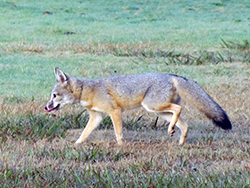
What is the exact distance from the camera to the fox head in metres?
5.32

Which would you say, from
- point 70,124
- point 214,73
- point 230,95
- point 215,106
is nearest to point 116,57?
point 214,73

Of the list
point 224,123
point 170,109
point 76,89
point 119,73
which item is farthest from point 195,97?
point 119,73

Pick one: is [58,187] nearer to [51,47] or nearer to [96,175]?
[96,175]

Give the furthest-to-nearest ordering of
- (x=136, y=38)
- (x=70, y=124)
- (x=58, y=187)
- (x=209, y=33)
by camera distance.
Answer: (x=209, y=33), (x=136, y=38), (x=70, y=124), (x=58, y=187)

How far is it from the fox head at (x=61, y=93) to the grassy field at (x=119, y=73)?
314 mm

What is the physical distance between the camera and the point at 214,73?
357 inches

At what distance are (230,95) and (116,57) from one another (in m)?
3.48

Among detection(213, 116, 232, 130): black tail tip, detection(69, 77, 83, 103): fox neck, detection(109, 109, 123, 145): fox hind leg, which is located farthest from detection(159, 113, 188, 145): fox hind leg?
detection(69, 77, 83, 103): fox neck

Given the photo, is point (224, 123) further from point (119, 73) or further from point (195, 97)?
point (119, 73)

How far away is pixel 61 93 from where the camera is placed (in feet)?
17.6

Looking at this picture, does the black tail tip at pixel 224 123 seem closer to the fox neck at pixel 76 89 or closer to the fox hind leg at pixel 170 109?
the fox hind leg at pixel 170 109

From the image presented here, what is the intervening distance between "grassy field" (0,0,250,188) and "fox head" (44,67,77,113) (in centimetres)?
31

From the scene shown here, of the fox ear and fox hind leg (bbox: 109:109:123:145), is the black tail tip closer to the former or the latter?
fox hind leg (bbox: 109:109:123:145)

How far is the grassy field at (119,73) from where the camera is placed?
4168 millimetres
